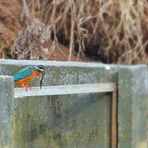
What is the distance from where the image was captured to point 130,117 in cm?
260

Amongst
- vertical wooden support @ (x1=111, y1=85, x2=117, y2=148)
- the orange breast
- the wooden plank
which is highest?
the orange breast

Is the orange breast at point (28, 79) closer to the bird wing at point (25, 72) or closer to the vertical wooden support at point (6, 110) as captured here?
the bird wing at point (25, 72)

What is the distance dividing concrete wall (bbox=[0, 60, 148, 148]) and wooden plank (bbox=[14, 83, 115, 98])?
1.6 inches

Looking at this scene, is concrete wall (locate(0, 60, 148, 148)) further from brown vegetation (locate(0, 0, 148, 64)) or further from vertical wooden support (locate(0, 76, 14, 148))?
brown vegetation (locate(0, 0, 148, 64))

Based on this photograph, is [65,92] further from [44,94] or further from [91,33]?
[91,33]

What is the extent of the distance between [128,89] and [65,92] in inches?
14.1

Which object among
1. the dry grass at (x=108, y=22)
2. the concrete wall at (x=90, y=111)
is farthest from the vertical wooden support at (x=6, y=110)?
the dry grass at (x=108, y=22)

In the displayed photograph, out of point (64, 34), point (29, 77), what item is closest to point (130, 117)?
point (29, 77)

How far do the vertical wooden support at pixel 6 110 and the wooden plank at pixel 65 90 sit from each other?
0.15 meters

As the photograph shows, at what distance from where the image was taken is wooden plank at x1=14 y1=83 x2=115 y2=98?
2.15 m

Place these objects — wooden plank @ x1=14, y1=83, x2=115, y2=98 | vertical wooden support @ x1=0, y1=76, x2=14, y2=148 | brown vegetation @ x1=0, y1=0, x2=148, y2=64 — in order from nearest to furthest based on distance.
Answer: vertical wooden support @ x1=0, y1=76, x2=14, y2=148 < wooden plank @ x1=14, y1=83, x2=115, y2=98 < brown vegetation @ x1=0, y1=0, x2=148, y2=64

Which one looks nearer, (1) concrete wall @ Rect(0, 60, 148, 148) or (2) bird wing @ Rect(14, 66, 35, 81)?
(2) bird wing @ Rect(14, 66, 35, 81)

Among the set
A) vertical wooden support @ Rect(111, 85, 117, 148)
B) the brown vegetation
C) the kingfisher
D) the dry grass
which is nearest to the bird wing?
the kingfisher

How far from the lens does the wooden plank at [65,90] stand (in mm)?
2149
